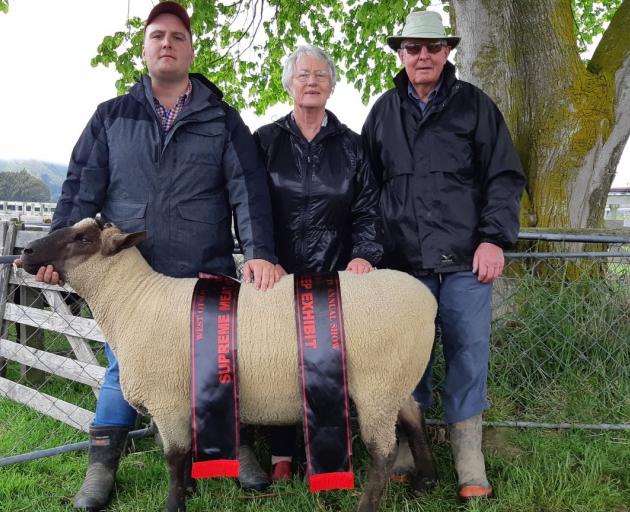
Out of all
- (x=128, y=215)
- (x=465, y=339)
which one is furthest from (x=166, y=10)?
(x=465, y=339)

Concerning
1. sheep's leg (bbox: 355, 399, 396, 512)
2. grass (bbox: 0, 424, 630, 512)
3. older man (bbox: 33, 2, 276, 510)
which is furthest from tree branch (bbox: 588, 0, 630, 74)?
sheep's leg (bbox: 355, 399, 396, 512)

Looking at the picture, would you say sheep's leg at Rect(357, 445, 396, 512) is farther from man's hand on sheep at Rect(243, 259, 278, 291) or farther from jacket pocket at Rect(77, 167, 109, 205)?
jacket pocket at Rect(77, 167, 109, 205)

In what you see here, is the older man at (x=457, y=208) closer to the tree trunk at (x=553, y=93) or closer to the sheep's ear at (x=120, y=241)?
the sheep's ear at (x=120, y=241)

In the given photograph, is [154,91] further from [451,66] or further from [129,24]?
[129,24]

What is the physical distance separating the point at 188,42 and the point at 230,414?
2092 mm

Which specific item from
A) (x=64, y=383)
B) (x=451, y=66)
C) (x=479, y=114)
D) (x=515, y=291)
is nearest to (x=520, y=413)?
(x=515, y=291)

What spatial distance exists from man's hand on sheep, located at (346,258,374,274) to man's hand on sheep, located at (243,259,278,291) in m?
0.43

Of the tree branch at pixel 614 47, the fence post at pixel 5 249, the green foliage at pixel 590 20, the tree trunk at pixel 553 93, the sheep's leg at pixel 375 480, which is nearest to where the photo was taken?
the sheep's leg at pixel 375 480

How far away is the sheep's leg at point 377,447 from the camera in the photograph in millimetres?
2781

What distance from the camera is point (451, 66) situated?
A: 3.21 metres

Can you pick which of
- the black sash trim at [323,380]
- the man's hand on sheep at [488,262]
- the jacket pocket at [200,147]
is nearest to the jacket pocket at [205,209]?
the jacket pocket at [200,147]

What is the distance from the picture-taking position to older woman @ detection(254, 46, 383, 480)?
3111mm

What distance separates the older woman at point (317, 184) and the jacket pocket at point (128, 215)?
750 mm

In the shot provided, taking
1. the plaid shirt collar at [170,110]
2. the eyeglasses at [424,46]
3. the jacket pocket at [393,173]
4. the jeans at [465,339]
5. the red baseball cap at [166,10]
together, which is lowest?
the jeans at [465,339]
